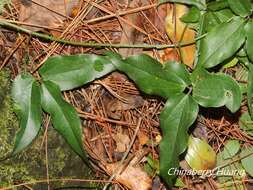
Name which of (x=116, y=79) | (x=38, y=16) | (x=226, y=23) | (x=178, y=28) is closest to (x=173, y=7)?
(x=178, y=28)

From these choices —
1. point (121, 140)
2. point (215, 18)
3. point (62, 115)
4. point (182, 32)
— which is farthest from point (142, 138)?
point (215, 18)

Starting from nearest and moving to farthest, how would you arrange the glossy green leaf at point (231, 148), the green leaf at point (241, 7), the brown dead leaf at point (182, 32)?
1. the green leaf at point (241, 7)
2. the brown dead leaf at point (182, 32)
3. the glossy green leaf at point (231, 148)

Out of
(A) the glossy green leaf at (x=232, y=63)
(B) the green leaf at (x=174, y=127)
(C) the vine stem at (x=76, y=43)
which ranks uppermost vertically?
(C) the vine stem at (x=76, y=43)

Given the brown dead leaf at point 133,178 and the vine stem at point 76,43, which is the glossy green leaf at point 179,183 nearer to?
the brown dead leaf at point 133,178

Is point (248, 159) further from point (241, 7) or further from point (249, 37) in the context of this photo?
point (241, 7)

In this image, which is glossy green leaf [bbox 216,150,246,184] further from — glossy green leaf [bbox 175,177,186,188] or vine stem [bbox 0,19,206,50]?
vine stem [bbox 0,19,206,50]

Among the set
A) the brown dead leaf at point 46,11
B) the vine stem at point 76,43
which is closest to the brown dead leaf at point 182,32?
the vine stem at point 76,43
